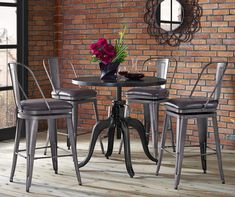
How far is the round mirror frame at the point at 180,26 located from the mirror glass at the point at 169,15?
33 millimetres

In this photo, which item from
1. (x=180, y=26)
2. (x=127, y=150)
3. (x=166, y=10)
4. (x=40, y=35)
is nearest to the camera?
(x=127, y=150)

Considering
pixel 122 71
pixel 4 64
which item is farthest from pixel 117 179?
pixel 4 64

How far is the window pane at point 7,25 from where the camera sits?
21.6 ft

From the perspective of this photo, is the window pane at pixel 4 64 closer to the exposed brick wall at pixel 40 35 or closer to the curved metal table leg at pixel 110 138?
the exposed brick wall at pixel 40 35

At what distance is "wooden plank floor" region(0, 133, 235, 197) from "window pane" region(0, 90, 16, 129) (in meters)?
0.85

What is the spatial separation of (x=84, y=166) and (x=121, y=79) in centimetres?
93

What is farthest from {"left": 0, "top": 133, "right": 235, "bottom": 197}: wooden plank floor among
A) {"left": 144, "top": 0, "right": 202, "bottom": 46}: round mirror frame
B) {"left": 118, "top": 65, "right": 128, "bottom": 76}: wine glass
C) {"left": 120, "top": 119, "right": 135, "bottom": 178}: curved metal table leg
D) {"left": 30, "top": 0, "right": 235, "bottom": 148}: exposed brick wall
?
{"left": 144, "top": 0, "right": 202, "bottom": 46}: round mirror frame

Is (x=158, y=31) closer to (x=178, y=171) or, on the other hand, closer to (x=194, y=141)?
(x=194, y=141)

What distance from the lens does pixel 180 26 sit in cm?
641

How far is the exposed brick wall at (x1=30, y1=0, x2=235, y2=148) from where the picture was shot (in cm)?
610

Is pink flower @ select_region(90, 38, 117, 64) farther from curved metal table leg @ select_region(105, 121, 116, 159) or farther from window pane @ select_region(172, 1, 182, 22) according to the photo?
window pane @ select_region(172, 1, 182, 22)

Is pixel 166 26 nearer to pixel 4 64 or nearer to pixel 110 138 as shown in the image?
pixel 110 138

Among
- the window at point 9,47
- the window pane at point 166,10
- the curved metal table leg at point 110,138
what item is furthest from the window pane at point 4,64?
the window pane at point 166,10

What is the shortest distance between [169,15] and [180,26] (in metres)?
0.20
